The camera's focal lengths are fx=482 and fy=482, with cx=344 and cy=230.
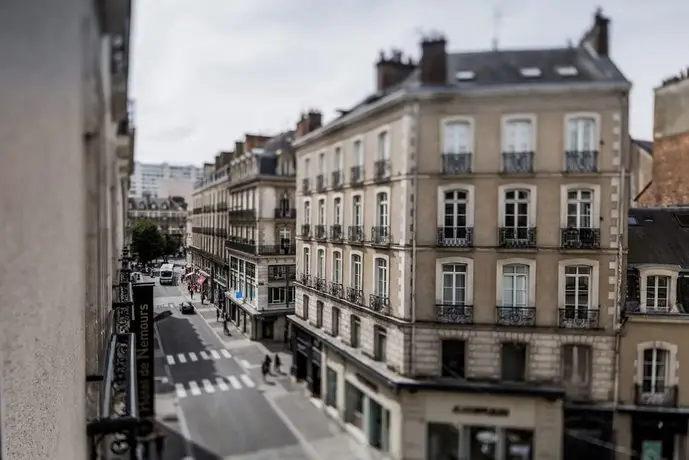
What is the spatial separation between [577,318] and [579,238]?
63 cm

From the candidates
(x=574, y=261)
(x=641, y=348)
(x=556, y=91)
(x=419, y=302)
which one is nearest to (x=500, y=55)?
(x=556, y=91)

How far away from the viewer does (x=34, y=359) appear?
1.64ft

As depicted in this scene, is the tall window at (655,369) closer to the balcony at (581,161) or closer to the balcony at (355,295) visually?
the balcony at (581,161)

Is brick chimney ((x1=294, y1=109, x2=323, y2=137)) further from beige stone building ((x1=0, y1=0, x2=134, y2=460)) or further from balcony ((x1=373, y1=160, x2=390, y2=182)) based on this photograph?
beige stone building ((x1=0, y1=0, x2=134, y2=460))

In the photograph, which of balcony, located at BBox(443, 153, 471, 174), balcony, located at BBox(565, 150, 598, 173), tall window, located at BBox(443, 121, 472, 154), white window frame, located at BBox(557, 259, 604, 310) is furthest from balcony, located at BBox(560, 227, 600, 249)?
tall window, located at BBox(443, 121, 472, 154)

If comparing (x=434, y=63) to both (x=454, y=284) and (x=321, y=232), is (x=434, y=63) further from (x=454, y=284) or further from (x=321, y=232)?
(x=321, y=232)

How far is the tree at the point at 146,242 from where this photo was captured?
2861 mm

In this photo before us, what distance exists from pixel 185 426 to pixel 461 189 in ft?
10.1

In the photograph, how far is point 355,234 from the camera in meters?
4.72

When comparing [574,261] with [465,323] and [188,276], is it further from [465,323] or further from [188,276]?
[188,276]

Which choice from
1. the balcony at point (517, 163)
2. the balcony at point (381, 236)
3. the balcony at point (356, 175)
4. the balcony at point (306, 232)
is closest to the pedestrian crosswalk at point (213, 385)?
the balcony at point (306, 232)

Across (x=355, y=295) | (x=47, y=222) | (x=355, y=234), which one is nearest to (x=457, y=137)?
(x=355, y=234)

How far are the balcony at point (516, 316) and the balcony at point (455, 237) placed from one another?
0.59m

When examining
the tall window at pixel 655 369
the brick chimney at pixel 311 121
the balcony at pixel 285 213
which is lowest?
the tall window at pixel 655 369
